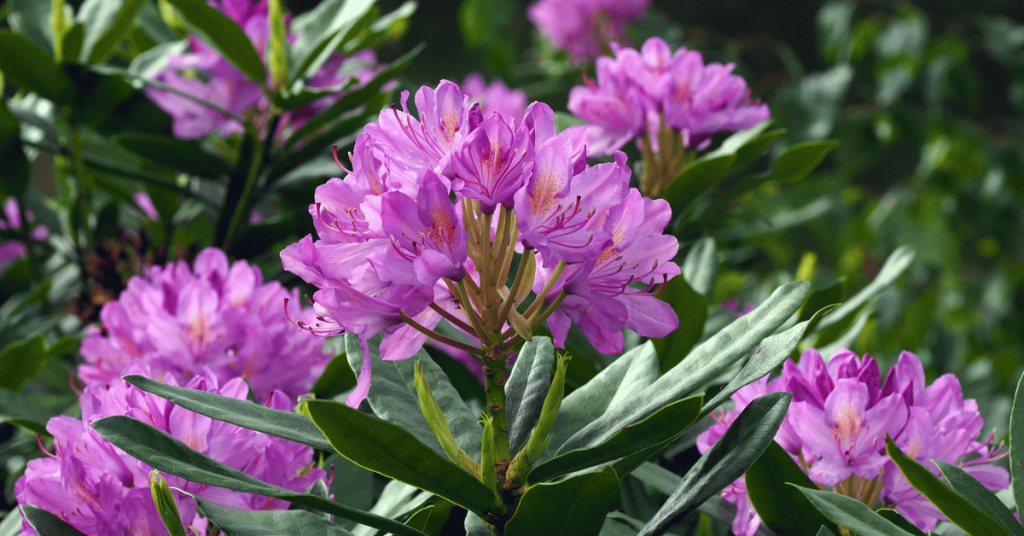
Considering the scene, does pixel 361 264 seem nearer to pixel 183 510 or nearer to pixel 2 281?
pixel 183 510

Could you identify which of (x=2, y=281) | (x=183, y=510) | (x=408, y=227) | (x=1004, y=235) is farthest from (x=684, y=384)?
(x=1004, y=235)

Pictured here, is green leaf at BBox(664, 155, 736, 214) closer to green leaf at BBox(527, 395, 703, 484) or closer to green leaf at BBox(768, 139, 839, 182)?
green leaf at BBox(768, 139, 839, 182)

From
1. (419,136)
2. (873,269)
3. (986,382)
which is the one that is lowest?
(873,269)

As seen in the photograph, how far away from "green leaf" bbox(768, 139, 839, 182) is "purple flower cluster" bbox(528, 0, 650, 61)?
853 mm

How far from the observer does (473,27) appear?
187 cm

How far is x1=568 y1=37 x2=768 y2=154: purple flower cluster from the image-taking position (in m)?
0.75

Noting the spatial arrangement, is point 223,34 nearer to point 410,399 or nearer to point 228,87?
point 228,87

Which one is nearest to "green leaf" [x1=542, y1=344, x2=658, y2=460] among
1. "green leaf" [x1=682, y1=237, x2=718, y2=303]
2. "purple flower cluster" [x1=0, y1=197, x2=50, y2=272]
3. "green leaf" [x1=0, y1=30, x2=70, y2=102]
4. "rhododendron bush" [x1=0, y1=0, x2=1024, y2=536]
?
"rhododendron bush" [x1=0, y1=0, x2=1024, y2=536]

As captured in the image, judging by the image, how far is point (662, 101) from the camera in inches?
29.6

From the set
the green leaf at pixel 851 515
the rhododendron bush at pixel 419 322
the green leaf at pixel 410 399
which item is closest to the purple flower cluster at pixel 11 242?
the rhododendron bush at pixel 419 322

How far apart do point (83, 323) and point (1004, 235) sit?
2227mm

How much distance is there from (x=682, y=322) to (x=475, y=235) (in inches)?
10.9

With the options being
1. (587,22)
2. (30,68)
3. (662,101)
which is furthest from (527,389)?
(587,22)

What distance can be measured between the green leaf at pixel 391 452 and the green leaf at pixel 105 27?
63 centimetres
